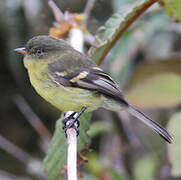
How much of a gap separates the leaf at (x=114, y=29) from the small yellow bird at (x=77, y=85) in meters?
0.14

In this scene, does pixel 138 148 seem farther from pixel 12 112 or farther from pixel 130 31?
pixel 12 112

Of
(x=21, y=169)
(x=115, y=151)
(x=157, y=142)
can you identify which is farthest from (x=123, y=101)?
(x=21, y=169)

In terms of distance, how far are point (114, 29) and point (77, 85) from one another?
425 mm

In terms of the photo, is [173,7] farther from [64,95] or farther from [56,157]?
[56,157]

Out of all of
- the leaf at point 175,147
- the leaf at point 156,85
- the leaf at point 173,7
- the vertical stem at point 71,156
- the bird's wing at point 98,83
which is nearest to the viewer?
the vertical stem at point 71,156

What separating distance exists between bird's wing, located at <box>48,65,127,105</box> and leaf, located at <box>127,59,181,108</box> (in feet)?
1.28

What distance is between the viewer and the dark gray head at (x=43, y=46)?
2.63 meters

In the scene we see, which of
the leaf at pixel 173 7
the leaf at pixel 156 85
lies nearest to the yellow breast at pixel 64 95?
the leaf at pixel 156 85

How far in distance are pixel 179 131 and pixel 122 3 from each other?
159cm

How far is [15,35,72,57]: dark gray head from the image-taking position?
263cm

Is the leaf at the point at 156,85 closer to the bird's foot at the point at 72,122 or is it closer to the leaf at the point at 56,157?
the bird's foot at the point at 72,122

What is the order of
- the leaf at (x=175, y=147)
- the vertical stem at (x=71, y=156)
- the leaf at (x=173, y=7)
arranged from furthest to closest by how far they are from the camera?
1. the leaf at (x=173, y=7)
2. the leaf at (x=175, y=147)
3. the vertical stem at (x=71, y=156)

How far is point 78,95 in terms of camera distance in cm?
237

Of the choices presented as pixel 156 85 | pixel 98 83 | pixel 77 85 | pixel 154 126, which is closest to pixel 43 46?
pixel 77 85
